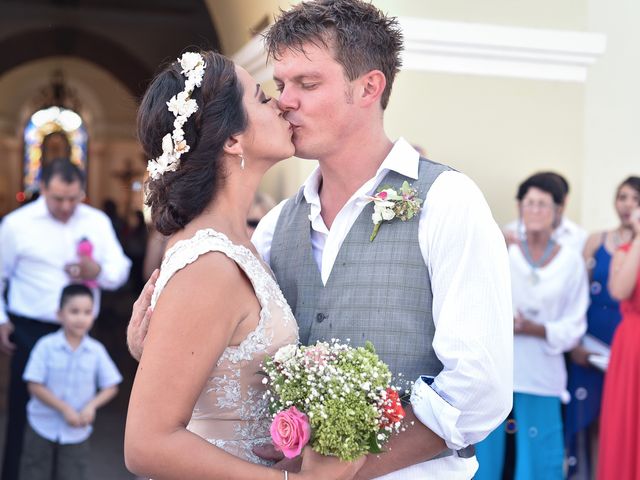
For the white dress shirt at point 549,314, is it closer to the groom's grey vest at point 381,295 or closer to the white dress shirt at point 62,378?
the white dress shirt at point 62,378

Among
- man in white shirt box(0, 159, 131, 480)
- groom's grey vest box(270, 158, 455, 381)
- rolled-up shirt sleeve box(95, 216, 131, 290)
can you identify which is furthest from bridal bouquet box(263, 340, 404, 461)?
rolled-up shirt sleeve box(95, 216, 131, 290)

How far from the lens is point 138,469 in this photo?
241 centimetres

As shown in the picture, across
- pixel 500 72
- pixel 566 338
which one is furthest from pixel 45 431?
pixel 500 72

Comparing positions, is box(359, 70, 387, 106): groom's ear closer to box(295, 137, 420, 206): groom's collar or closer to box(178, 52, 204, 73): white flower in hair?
box(295, 137, 420, 206): groom's collar

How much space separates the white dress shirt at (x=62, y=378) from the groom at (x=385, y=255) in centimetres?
310

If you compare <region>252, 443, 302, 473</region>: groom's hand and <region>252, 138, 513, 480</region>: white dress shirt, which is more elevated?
<region>252, 138, 513, 480</region>: white dress shirt

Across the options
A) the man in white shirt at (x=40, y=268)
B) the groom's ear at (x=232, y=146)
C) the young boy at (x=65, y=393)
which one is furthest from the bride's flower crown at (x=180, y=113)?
the man in white shirt at (x=40, y=268)

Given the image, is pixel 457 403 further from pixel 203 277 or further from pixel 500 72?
pixel 500 72

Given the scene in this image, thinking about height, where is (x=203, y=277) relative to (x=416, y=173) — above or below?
below

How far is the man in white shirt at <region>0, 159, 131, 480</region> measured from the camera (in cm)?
622

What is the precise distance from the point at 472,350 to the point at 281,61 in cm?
100

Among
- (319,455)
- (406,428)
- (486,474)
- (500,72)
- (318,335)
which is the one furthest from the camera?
(500,72)

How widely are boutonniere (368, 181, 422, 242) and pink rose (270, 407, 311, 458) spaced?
638 millimetres

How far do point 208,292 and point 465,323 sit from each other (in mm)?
644
